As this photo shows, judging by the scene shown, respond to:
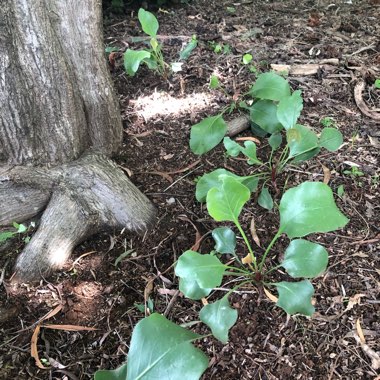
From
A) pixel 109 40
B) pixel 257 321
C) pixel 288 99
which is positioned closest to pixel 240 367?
pixel 257 321

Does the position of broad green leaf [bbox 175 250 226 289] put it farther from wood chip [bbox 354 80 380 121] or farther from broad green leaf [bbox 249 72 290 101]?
wood chip [bbox 354 80 380 121]

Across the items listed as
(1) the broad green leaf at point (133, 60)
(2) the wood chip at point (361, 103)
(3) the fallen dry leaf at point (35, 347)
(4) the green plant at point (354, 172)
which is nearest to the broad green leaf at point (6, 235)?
(3) the fallen dry leaf at point (35, 347)

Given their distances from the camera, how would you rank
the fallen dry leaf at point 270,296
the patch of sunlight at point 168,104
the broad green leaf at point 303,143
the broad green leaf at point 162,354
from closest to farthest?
the broad green leaf at point 162,354 < the fallen dry leaf at point 270,296 < the broad green leaf at point 303,143 < the patch of sunlight at point 168,104

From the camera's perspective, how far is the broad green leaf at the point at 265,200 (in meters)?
2.02

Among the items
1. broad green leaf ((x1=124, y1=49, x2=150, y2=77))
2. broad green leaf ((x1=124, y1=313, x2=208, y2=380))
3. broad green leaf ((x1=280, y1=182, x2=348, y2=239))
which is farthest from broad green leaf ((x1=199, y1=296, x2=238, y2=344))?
broad green leaf ((x1=124, y1=49, x2=150, y2=77))

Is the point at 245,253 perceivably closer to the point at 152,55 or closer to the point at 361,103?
the point at 361,103

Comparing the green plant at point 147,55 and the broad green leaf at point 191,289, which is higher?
the green plant at point 147,55

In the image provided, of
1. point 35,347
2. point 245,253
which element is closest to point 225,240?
point 245,253

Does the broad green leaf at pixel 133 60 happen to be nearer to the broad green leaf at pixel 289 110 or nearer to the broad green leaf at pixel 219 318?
the broad green leaf at pixel 289 110

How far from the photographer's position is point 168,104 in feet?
8.82

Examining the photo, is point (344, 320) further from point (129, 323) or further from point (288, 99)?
point (288, 99)

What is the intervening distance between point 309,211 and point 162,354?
2.50 ft

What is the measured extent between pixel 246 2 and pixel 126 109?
6.44 ft

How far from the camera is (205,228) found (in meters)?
2.04
